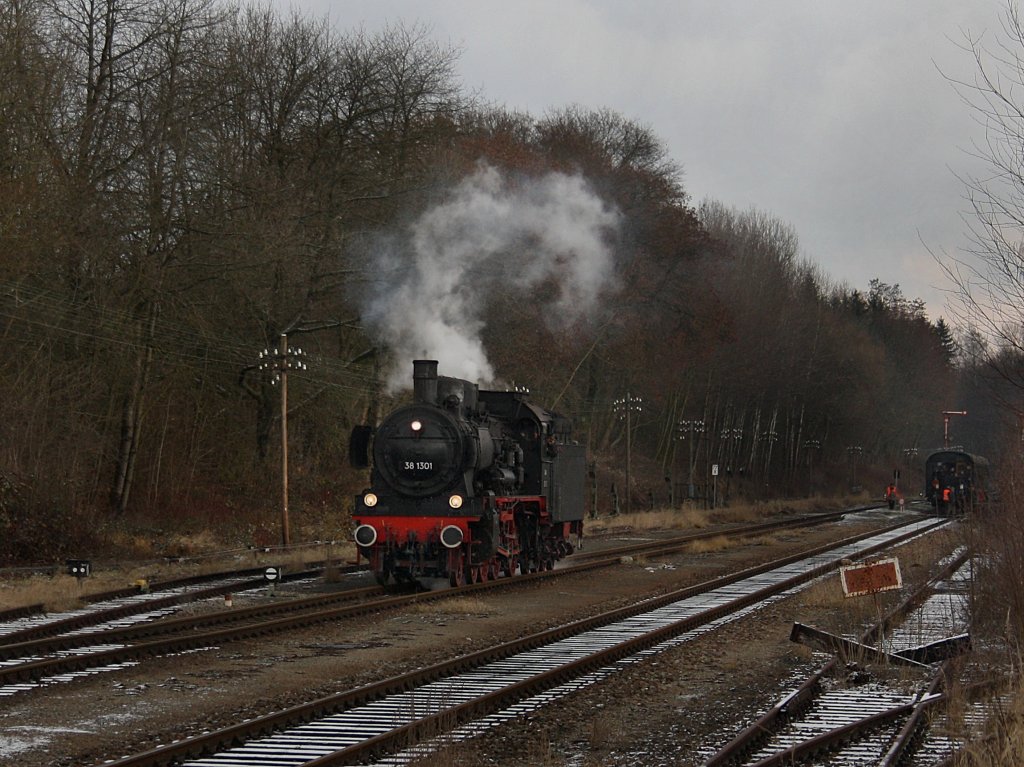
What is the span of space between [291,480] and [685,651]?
76.2ft

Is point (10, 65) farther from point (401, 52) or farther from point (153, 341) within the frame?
point (401, 52)

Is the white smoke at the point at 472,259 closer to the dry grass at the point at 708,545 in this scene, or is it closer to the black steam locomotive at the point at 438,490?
the black steam locomotive at the point at 438,490

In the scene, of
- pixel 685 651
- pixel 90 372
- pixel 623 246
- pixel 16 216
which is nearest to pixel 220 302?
pixel 90 372

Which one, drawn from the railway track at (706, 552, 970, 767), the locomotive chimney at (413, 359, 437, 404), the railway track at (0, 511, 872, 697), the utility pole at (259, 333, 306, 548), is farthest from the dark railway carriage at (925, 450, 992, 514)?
the railway track at (706, 552, 970, 767)

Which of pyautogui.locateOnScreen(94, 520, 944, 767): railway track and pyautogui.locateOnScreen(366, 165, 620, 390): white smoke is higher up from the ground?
pyautogui.locateOnScreen(366, 165, 620, 390): white smoke

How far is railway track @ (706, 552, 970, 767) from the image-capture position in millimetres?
8008

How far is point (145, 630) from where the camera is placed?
13148mm

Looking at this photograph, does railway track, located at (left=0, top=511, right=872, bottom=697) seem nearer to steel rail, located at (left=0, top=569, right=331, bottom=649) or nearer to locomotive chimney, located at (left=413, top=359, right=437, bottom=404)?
steel rail, located at (left=0, top=569, right=331, bottom=649)

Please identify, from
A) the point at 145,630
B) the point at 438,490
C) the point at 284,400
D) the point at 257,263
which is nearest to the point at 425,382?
the point at 438,490

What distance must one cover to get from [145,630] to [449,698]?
4.88m

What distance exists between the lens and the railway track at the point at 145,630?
10.8 m

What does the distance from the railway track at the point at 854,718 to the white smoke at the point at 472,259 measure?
41.2 ft

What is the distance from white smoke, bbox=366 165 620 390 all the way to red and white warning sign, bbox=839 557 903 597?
10.3 m

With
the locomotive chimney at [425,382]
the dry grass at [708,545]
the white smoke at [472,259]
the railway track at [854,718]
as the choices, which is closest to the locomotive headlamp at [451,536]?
the locomotive chimney at [425,382]
